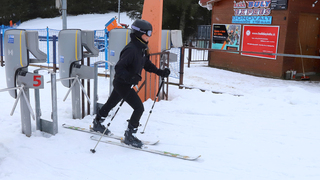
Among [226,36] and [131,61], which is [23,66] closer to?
[131,61]

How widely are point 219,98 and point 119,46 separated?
8.75 feet

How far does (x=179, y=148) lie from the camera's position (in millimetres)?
4266

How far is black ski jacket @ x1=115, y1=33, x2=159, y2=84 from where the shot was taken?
3846 mm

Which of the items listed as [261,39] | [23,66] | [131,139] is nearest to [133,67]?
[131,139]

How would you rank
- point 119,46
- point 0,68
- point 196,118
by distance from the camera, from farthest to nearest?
point 0,68, point 119,46, point 196,118

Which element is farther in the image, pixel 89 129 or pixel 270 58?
pixel 270 58

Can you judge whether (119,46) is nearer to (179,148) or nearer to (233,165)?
(179,148)

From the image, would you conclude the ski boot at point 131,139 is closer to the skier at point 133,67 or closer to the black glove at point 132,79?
the skier at point 133,67

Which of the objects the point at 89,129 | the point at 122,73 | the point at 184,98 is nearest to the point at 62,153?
the point at 89,129

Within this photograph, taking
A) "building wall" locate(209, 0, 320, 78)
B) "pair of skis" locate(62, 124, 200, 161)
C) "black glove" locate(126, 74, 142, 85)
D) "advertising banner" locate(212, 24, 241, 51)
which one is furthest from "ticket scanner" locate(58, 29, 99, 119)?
"advertising banner" locate(212, 24, 241, 51)

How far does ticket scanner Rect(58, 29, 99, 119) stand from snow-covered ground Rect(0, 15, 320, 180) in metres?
0.57

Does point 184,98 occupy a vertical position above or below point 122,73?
below

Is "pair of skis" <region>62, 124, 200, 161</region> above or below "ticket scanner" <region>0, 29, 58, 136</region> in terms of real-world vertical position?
below

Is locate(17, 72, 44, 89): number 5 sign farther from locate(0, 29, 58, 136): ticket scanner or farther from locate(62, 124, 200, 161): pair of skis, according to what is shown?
locate(62, 124, 200, 161): pair of skis
